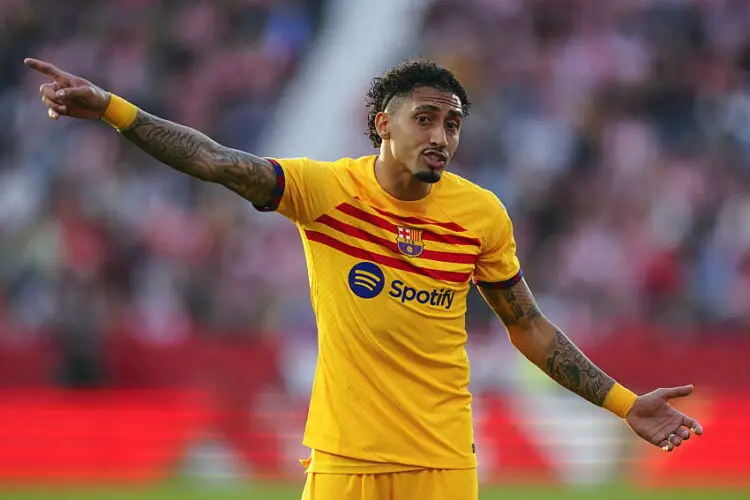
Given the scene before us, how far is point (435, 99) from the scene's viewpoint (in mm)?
5824

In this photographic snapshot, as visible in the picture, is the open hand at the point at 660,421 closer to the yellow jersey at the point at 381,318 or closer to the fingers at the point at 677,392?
the fingers at the point at 677,392

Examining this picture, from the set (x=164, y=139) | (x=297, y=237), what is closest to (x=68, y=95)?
(x=164, y=139)

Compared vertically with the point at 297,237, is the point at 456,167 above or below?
above

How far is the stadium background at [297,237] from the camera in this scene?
1287 cm

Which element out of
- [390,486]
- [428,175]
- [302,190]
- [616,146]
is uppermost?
[616,146]

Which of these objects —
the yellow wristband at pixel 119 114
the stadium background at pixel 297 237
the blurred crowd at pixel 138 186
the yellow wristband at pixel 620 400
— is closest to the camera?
the yellow wristband at pixel 119 114

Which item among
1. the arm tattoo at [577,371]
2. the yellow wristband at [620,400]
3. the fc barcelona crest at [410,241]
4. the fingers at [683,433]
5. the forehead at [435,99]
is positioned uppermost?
the forehead at [435,99]

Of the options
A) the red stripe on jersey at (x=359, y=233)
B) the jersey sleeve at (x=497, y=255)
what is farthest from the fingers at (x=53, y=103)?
the jersey sleeve at (x=497, y=255)

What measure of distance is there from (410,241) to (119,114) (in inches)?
49.4

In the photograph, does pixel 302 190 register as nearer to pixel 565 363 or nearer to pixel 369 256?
pixel 369 256

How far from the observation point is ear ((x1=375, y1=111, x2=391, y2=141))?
5973 millimetres

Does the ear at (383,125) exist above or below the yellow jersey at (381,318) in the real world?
above

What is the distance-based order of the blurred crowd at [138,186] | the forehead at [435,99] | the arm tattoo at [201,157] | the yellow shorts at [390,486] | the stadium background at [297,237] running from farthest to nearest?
the blurred crowd at [138,186]
the stadium background at [297,237]
the forehead at [435,99]
the yellow shorts at [390,486]
the arm tattoo at [201,157]

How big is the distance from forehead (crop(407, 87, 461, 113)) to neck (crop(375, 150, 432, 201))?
250 mm
